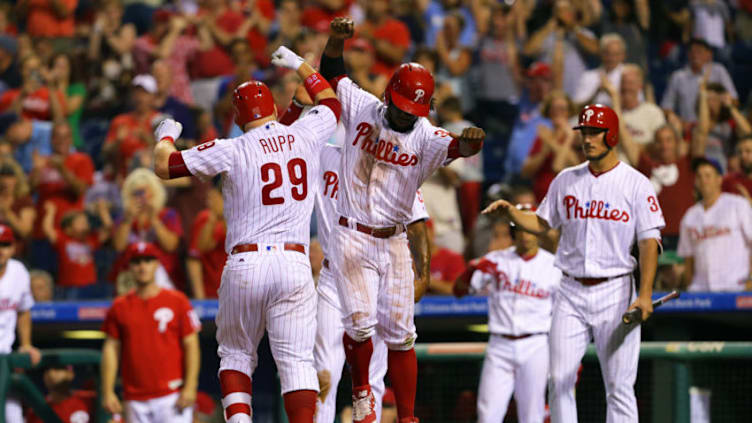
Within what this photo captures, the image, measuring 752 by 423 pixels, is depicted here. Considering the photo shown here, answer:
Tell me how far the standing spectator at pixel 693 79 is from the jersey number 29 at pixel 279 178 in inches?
250

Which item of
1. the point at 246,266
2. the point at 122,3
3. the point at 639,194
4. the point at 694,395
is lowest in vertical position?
the point at 694,395

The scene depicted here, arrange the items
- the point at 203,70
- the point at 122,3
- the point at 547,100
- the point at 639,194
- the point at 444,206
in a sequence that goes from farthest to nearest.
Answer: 1. the point at 122,3
2. the point at 203,70
3. the point at 547,100
4. the point at 444,206
5. the point at 639,194

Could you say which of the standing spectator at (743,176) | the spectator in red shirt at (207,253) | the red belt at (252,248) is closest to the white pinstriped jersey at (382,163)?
the red belt at (252,248)

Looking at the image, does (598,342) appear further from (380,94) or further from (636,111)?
(636,111)

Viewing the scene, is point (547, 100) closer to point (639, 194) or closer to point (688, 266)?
point (688, 266)

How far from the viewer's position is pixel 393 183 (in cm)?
604

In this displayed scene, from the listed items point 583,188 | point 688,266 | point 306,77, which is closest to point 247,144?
point 306,77

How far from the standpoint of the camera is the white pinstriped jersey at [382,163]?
19.6 ft

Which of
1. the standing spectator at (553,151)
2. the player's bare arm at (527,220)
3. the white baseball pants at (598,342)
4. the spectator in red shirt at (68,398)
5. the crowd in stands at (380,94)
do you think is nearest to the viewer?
the white baseball pants at (598,342)

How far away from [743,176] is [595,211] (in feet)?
12.5

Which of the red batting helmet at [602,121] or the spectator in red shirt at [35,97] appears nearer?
the red batting helmet at [602,121]

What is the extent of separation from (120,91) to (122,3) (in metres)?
1.78

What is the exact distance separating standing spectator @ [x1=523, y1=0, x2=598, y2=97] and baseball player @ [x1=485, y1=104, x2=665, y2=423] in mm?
5093

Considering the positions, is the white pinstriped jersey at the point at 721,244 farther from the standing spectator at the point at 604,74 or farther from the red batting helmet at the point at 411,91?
the red batting helmet at the point at 411,91
